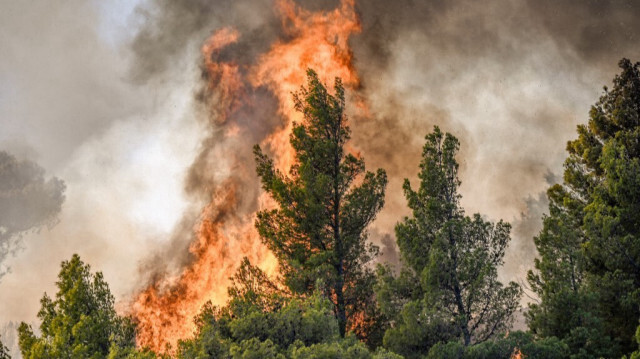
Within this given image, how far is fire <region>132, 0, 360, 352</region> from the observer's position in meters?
33.0

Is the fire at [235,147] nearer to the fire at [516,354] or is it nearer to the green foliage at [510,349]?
the green foliage at [510,349]

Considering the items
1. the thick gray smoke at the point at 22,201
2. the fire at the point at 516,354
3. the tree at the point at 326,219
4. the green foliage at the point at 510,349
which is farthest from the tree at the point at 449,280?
the thick gray smoke at the point at 22,201

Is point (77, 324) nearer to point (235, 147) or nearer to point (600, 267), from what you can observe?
point (600, 267)

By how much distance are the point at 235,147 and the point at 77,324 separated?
978 inches

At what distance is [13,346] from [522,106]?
51006 mm

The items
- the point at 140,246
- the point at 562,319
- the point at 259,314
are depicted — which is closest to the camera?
the point at 259,314

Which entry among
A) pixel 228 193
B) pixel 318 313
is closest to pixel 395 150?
pixel 228 193

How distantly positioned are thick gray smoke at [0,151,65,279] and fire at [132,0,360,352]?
19.6m

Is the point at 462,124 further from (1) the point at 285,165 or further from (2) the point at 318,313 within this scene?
(2) the point at 318,313

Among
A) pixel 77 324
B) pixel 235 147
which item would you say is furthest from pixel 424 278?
pixel 235 147

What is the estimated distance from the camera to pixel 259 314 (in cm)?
1204

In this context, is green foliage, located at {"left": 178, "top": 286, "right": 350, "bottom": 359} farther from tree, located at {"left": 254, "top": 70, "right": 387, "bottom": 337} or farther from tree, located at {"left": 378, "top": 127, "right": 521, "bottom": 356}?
tree, located at {"left": 254, "top": 70, "right": 387, "bottom": 337}

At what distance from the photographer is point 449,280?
688 inches

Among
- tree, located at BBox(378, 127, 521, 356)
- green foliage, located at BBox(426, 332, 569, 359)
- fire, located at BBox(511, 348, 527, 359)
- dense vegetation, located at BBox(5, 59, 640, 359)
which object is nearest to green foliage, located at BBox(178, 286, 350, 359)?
dense vegetation, located at BBox(5, 59, 640, 359)
